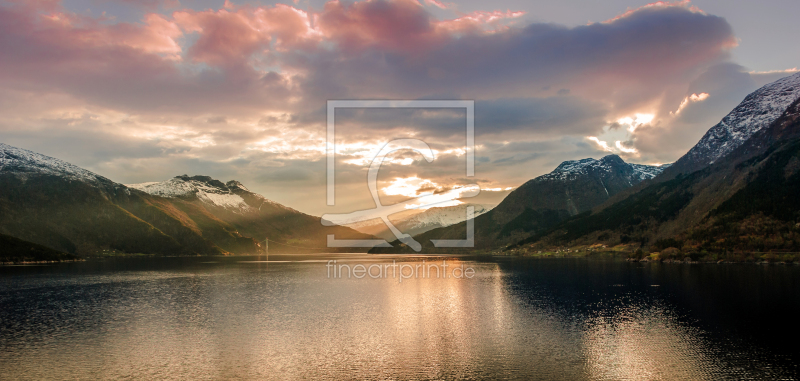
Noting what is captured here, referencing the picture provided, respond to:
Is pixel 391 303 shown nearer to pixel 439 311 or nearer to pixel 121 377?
pixel 439 311

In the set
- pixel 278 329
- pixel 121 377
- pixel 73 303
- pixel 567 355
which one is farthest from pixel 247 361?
pixel 73 303

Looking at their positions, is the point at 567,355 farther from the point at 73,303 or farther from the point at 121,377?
the point at 73,303

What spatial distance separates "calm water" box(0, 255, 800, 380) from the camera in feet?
166

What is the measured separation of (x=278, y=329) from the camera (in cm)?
7312

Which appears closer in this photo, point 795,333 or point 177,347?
point 177,347

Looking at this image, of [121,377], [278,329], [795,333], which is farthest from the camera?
[278,329]

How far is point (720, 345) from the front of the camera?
5997cm

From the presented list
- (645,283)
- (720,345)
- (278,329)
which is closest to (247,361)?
(278,329)

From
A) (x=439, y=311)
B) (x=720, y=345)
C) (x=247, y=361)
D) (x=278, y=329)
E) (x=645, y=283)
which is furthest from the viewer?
(x=645, y=283)

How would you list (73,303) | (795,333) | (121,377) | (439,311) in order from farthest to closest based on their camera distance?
(73,303) < (439,311) < (795,333) < (121,377)

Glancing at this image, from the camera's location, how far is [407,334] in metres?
69.7

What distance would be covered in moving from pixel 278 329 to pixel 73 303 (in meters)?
65.0

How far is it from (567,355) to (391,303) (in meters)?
53.9

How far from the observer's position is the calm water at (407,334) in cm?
5047
